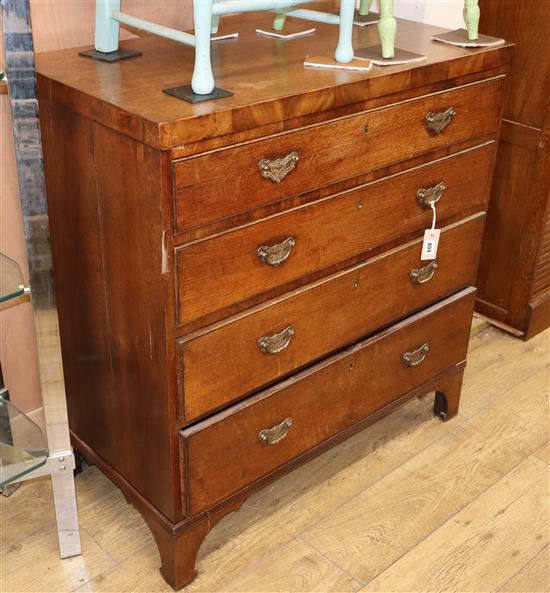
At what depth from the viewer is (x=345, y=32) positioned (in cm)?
156

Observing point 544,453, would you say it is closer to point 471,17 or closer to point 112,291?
point 471,17

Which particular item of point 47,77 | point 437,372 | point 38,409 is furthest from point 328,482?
point 47,77

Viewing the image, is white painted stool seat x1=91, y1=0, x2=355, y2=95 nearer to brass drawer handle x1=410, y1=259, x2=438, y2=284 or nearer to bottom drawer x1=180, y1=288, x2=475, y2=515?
brass drawer handle x1=410, y1=259, x2=438, y2=284

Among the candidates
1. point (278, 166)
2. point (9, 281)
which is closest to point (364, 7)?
point (278, 166)

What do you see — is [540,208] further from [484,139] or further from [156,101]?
[156,101]

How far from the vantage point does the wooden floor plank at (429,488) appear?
73.5 inches

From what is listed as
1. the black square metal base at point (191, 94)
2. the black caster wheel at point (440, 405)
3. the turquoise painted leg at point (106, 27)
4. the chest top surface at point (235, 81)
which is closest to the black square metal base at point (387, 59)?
the chest top surface at point (235, 81)

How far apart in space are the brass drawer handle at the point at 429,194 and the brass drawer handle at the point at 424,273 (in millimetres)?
160

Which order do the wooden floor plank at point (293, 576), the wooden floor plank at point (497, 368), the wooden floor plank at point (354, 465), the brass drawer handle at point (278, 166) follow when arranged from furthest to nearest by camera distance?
the wooden floor plank at point (497, 368)
the wooden floor plank at point (354, 465)
the wooden floor plank at point (293, 576)
the brass drawer handle at point (278, 166)

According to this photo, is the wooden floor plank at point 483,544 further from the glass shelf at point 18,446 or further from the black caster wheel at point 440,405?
the glass shelf at point 18,446

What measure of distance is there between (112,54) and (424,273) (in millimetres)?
859

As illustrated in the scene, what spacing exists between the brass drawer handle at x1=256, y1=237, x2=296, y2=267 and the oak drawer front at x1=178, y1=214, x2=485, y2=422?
0.10 meters

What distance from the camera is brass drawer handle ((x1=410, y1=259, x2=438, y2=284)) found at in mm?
1902

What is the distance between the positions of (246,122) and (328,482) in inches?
41.1
